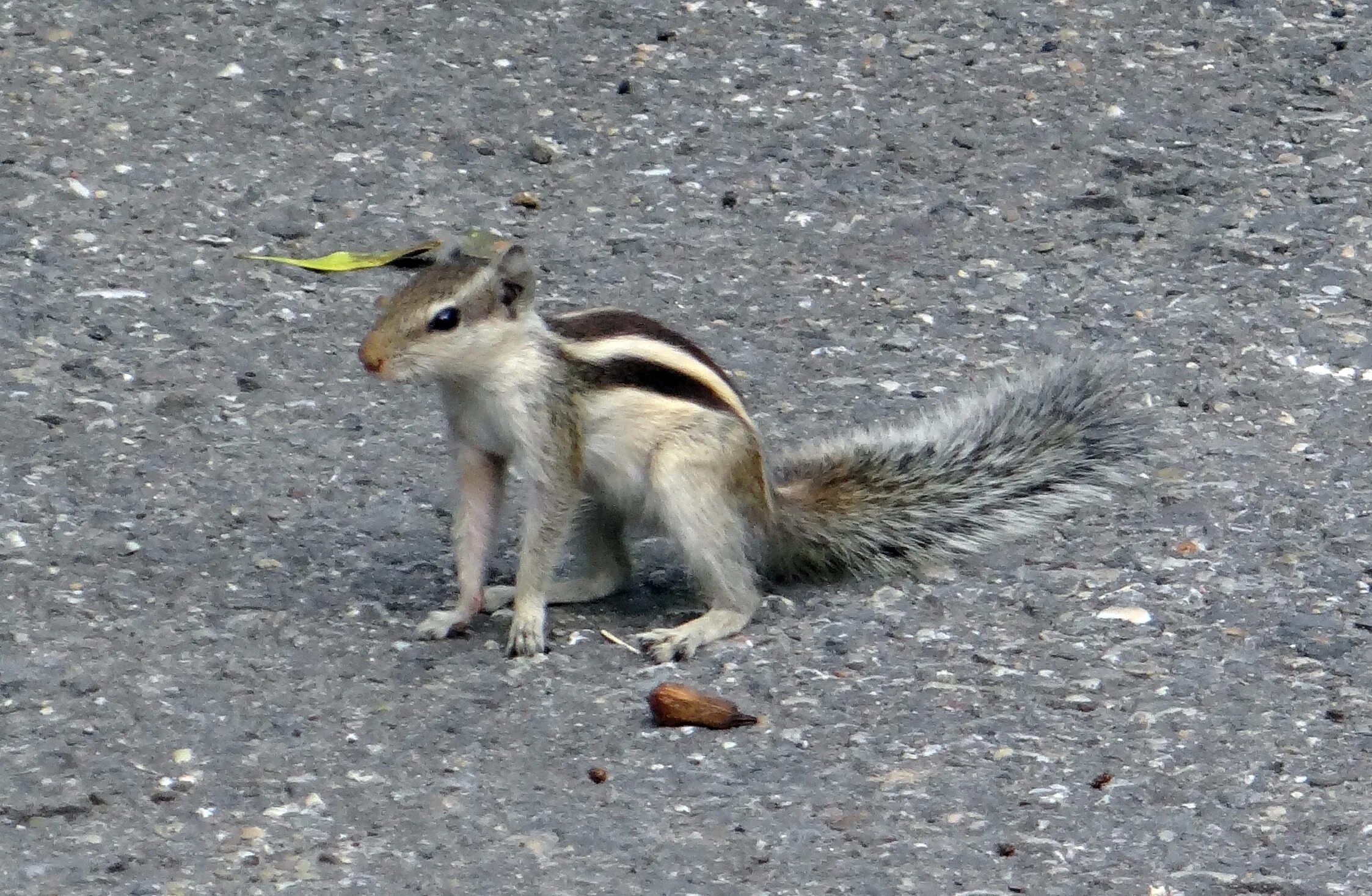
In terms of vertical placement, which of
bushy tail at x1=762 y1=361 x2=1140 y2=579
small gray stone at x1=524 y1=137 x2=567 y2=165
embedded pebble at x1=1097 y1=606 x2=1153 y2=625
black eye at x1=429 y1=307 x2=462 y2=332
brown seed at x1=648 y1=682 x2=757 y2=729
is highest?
black eye at x1=429 y1=307 x2=462 y2=332

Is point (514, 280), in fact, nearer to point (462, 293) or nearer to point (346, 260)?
point (462, 293)

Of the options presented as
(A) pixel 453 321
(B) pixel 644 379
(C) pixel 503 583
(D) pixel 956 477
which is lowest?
(C) pixel 503 583

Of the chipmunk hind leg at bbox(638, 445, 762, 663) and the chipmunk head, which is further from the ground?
the chipmunk head

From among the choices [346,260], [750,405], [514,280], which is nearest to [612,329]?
[514,280]

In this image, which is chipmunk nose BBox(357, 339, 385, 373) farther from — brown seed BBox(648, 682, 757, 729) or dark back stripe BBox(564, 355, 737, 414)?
brown seed BBox(648, 682, 757, 729)

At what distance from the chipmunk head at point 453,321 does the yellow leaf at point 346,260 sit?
1661 mm

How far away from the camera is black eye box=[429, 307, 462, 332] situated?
11.8ft

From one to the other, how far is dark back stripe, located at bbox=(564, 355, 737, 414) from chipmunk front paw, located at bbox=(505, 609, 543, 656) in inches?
18.6

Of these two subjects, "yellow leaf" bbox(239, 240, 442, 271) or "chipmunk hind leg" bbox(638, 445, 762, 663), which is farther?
"yellow leaf" bbox(239, 240, 442, 271)

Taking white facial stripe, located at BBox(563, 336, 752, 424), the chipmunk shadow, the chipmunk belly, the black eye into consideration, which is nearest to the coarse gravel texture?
the chipmunk shadow

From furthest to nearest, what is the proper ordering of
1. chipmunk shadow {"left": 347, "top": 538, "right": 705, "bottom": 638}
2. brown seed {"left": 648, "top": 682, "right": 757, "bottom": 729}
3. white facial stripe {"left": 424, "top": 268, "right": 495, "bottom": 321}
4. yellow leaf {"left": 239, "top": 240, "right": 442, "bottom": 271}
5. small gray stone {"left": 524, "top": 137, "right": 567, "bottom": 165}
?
small gray stone {"left": 524, "top": 137, "right": 567, "bottom": 165} → yellow leaf {"left": 239, "top": 240, "right": 442, "bottom": 271} → chipmunk shadow {"left": 347, "top": 538, "right": 705, "bottom": 638} → white facial stripe {"left": 424, "top": 268, "right": 495, "bottom": 321} → brown seed {"left": 648, "top": 682, "right": 757, "bottom": 729}

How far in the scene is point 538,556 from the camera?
3.81 meters

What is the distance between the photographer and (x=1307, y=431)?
4.59m

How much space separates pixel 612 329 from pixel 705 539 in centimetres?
46
